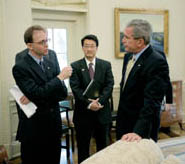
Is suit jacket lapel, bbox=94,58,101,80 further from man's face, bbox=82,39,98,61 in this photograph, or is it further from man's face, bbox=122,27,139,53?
man's face, bbox=122,27,139,53

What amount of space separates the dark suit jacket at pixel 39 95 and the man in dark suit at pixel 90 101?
560mm

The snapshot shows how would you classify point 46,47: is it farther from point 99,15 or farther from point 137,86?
point 99,15

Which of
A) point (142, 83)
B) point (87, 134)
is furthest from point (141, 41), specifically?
point (87, 134)

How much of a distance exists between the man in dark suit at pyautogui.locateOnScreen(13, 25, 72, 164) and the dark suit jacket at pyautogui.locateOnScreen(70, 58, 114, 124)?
0.55 metres

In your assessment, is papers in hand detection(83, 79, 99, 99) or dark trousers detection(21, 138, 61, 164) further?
papers in hand detection(83, 79, 99, 99)

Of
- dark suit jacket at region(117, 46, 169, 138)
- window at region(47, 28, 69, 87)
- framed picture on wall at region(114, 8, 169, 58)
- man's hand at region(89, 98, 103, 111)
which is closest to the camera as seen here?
dark suit jacket at region(117, 46, 169, 138)

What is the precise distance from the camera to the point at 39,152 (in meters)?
1.83

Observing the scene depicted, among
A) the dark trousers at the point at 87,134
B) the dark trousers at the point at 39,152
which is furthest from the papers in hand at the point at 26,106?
the dark trousers at the point at 87,134

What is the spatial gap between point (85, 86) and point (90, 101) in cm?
17

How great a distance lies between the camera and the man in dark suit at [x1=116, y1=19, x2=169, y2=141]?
4.83 feet

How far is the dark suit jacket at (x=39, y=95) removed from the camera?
1721mm

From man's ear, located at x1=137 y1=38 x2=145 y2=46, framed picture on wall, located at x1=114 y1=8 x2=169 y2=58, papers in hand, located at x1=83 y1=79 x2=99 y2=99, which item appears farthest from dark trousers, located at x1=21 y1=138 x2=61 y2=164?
framed picture on wall, located at x1=114 y1=8 x2=169 y2=58

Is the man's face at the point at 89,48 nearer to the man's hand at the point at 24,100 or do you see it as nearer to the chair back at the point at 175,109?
the man's hand at the point at 24,100

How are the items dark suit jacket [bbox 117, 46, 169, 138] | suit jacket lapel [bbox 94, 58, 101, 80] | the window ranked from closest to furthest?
dark suit jacket [bbox 117, 46, 169, 138] → suit jacket lapel [bbox 94, 58, 101, 80] → the window
